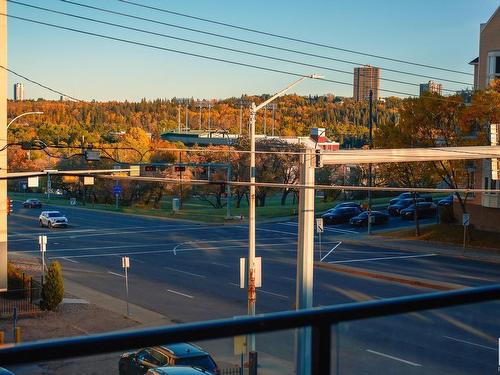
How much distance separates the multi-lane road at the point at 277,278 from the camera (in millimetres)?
2375

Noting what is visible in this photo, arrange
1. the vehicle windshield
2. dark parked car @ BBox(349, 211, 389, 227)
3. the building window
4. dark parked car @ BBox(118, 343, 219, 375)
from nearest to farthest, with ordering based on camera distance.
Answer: dark parked car @ BBox(118, 343, 219, 375)
the vehicle windshield
the building window
dark parked car @ BBox(349, 211, 389, 227)

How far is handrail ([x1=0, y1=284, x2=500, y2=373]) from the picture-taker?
153 centimetres

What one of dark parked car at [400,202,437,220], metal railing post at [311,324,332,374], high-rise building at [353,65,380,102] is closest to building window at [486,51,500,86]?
high-rise building at [353,65,380,102]

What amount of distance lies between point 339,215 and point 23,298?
3163 cm

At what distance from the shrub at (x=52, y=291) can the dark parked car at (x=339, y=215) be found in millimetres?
31676

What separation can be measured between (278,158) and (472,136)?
26.4m

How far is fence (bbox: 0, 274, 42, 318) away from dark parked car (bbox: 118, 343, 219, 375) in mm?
22423

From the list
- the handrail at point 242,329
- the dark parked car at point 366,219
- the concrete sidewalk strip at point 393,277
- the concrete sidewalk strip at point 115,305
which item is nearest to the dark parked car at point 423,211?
the dark parked car at point 366,219

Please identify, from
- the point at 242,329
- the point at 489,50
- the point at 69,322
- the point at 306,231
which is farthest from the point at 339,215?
the point at 242,329

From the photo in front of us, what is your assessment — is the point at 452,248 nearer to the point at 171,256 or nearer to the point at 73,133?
the point at 171,256

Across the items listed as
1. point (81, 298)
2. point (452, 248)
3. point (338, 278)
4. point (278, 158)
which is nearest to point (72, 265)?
point (81, 298)

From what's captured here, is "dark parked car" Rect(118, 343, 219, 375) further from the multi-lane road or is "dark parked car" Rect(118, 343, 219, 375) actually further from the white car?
the white car

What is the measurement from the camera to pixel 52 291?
23656 millimetres

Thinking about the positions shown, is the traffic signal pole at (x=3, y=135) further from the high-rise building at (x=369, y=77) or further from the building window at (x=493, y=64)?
the building window at (x=493, y=64)
